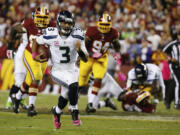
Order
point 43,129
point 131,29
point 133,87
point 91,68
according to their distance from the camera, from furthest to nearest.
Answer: point 131,29 → point 133,87 → point 91,68 → point 43,129

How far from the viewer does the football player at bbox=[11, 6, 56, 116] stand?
9.34 m

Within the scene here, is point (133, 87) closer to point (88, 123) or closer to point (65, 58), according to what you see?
point (88, 123)

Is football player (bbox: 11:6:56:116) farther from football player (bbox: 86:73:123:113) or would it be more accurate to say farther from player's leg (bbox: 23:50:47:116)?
football player (bbox: 86:73:123:113)

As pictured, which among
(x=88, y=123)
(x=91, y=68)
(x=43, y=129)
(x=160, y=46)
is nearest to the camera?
(x=43, y=129)

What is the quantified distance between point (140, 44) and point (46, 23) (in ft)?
22.5

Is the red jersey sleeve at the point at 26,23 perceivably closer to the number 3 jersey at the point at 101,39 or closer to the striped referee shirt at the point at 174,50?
the number 3 jersey at the point at 101,39

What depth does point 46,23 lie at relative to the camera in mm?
9586

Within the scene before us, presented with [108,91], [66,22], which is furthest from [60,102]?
[108,91]

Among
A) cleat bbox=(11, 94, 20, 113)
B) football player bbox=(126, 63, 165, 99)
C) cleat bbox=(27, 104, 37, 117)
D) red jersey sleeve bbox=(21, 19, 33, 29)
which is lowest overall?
cleat bbox=(27, 104, 37, 117)

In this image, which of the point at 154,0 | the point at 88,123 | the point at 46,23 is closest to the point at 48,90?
the point at 154,0

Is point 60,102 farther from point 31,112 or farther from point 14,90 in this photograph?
point 14,90

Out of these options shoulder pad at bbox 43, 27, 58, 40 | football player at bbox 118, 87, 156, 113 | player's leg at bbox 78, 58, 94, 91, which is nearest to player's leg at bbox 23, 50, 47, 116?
player's leg at bbox 78, 58, 94, 91

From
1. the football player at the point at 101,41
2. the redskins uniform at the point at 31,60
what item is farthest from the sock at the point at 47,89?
the redskins uniform at the point at 31,60

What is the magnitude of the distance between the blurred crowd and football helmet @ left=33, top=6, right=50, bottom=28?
586cm
